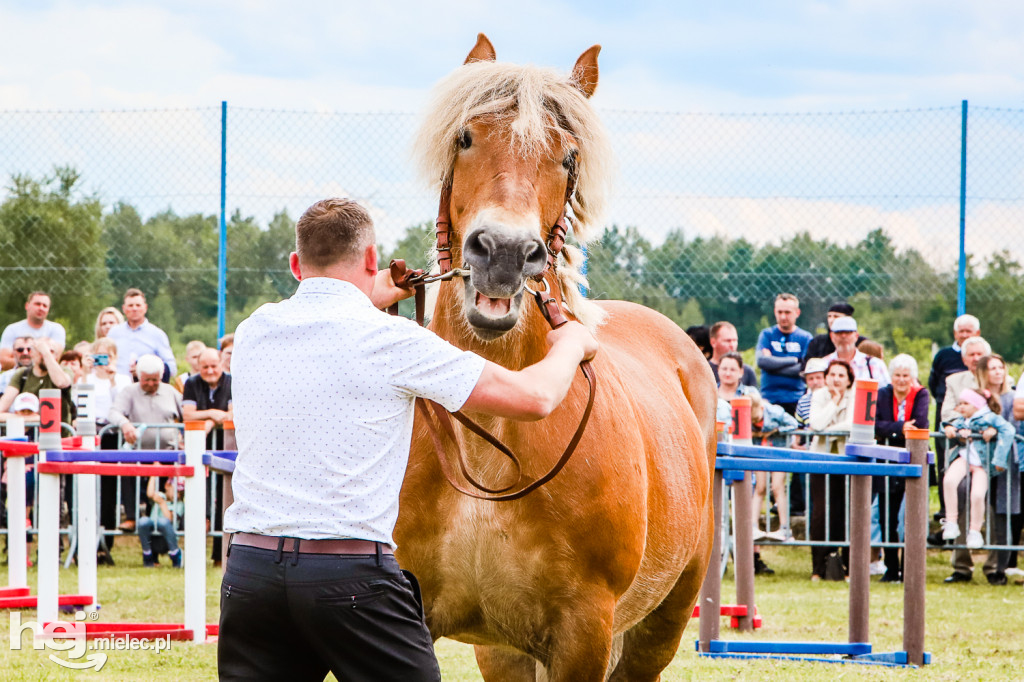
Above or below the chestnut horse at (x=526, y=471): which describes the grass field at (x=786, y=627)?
below

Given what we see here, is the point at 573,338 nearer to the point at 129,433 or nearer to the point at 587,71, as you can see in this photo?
the point at 587,71

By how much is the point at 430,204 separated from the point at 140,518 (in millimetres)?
7124

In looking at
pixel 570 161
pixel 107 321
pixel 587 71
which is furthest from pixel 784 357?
pixel 570 161

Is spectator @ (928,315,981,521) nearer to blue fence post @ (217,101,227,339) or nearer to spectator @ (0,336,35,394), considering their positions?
blue fence post @ (217,101,227,339)

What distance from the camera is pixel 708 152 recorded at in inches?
404

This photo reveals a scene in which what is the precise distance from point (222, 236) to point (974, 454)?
6.84 meters

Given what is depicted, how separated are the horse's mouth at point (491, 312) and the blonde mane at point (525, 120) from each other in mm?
443

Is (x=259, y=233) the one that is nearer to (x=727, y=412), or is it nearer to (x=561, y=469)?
(x=727, y=412)

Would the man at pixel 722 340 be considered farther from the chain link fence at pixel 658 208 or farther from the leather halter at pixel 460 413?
the leather halter at pixel 460 413

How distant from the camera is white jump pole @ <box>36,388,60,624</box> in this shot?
6.28m

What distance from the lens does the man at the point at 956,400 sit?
9086 mm

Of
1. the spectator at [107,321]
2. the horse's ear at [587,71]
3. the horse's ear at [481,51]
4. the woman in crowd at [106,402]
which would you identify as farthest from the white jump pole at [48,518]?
the horse's ear at [587,71]

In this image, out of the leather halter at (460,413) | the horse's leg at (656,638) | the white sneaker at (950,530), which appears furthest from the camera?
the white sneaker at (950,530)

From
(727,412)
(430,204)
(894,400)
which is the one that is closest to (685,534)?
(430,204)
